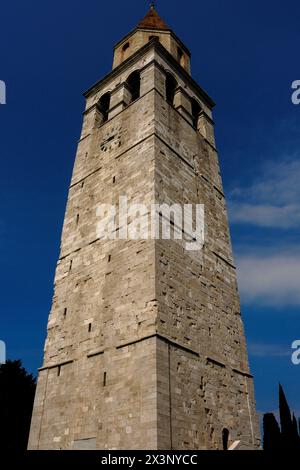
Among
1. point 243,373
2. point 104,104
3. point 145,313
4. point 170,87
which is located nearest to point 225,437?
point 243,373

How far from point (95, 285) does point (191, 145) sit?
787cm

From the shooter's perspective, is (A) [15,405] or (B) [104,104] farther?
(A) [15,405]

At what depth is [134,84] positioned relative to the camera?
744 inches

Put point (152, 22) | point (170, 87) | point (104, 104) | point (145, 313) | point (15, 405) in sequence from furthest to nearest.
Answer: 1. point (152, 22)
2. point (15, 405)
3. point (104, 104)
4. point (170, 87)
5. point (145, 313)

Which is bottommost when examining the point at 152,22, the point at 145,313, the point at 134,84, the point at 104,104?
the point at 145,313

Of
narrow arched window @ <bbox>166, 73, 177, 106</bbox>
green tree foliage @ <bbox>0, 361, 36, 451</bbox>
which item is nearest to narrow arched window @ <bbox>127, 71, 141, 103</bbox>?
narrow arched window @ <bbox>166, 73, 177, 106</bbox>

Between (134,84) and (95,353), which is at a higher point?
(134,84)

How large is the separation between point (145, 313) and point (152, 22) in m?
19.1

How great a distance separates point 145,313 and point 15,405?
14.8 m

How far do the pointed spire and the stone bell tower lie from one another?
474cm

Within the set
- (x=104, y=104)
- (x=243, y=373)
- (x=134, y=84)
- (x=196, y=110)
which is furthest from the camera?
(x=196, y=110)

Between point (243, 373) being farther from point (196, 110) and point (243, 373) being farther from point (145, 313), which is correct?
point (196, 110)
